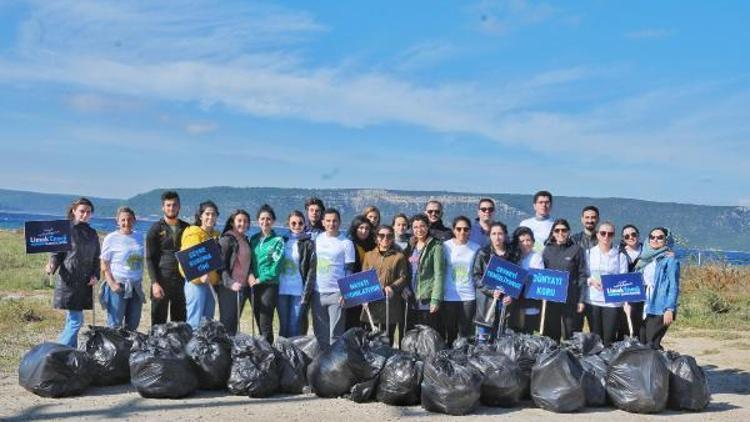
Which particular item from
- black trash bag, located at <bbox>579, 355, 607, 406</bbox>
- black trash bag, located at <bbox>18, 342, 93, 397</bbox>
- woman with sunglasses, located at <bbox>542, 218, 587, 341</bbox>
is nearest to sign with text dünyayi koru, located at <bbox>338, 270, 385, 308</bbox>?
woman with sunglasses, located at <bbox>542, 218, 587, 341</bbox>

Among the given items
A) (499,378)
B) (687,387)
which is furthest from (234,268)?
(687,387)

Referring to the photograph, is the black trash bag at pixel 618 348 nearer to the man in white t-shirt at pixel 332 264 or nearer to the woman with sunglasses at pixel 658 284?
the woman with sunglasses at pixel 658 284

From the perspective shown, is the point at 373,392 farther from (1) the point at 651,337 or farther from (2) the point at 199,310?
(1) the point at 651,337

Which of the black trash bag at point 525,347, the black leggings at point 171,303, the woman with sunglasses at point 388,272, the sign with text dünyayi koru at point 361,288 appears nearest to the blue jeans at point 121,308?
the black leggings at point 171,303

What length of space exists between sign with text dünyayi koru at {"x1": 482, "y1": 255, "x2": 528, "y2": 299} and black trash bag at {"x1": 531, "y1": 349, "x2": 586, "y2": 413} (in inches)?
36.7

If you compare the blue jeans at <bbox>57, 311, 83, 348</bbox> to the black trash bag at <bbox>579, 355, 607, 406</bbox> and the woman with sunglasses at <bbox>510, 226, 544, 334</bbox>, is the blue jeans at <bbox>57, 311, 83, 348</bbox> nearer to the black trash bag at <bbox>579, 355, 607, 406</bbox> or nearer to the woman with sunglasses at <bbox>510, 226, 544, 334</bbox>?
the woman with sunglasses at <bbox>510, 226, 544, 334</bbox>

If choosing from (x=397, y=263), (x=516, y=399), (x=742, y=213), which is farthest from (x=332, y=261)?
(x=742, y=213)

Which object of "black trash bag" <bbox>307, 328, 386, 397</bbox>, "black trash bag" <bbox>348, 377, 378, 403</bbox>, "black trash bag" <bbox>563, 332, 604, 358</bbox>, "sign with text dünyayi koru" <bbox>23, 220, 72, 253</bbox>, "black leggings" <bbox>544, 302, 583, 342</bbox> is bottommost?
"black trash bag" <bbox>348, 377, 378, 403</bbox>

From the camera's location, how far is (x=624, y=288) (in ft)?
25.7

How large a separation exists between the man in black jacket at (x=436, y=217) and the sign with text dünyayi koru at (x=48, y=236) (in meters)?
3.85

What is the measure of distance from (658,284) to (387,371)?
121 inches

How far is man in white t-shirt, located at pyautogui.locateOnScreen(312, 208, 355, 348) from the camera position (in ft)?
26.7

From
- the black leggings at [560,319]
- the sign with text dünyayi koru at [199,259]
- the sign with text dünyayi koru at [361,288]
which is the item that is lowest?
the black leggings at [560,319]

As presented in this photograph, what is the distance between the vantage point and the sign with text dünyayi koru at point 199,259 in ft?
25.6
